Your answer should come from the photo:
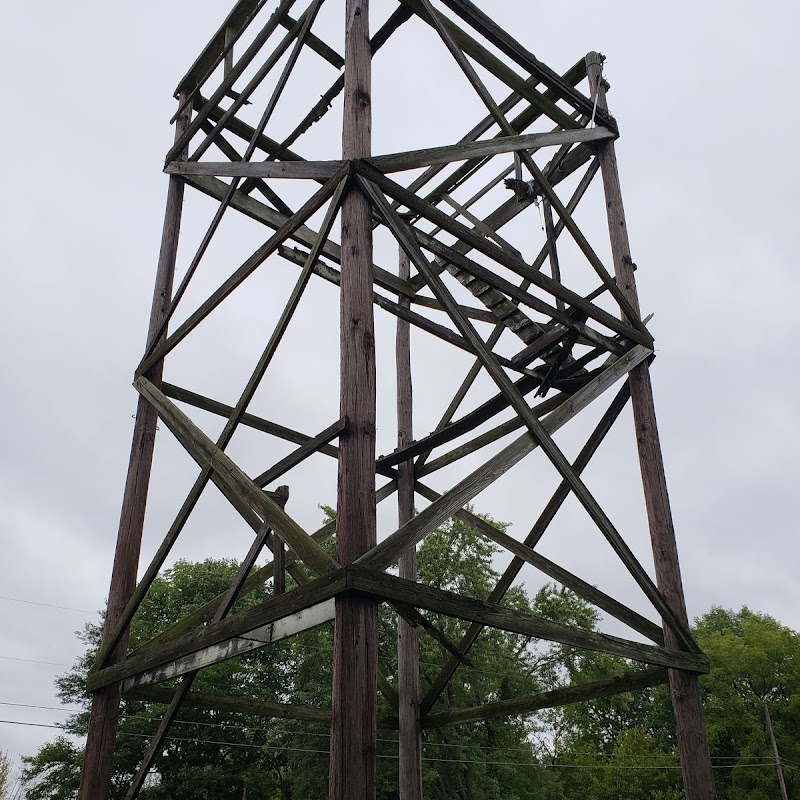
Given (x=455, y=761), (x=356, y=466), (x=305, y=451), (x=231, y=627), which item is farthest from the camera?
(x=455, y=761)

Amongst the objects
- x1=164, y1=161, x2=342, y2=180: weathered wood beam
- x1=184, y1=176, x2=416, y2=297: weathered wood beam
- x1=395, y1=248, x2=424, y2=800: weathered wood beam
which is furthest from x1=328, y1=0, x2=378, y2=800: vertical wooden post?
x1=395, y1=248, x2=424, y2=800: weathered wood beam

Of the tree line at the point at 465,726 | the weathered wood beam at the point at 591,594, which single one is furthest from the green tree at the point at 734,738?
the weathered wood beam at the point at 591,594

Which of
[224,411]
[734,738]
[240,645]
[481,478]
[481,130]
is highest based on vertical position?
[481,130]

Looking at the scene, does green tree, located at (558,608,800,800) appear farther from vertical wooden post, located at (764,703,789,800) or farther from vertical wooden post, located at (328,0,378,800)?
vertical wooden post, located at (328,0,378,800)

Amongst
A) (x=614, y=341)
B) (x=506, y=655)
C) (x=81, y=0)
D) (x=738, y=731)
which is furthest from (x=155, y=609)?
(x=614, y=341)

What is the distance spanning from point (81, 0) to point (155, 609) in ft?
63.5

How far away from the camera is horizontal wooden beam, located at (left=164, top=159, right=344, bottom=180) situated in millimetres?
6000

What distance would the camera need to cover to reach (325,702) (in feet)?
74.0

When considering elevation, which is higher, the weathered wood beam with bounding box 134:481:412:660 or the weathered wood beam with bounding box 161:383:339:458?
the weathered wood beam with bounding box 161:383:339:458

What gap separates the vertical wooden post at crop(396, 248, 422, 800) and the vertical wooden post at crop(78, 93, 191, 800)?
7.84 ft

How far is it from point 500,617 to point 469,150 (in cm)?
362

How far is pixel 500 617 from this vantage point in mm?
5246

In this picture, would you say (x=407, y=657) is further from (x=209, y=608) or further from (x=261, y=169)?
(x=261, y=169)

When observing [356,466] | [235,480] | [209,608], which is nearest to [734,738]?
[209,608]
